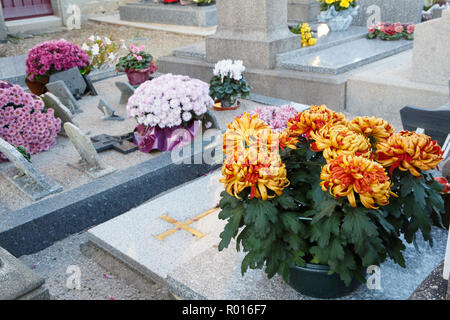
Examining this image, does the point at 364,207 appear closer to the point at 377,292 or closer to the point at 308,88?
the point at 377,292

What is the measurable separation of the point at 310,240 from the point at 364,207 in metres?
0.25

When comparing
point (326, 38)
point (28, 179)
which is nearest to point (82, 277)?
point (28, 179)

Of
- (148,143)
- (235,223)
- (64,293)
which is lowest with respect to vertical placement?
(64,293)

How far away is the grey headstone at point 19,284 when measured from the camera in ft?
6.97

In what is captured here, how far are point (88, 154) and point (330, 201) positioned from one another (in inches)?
104

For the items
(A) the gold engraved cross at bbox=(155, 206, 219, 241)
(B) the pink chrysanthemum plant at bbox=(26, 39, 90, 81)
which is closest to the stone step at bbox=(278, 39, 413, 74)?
(B) the pink chrysanthemum plant at bbox=(26, 39, 90, 81)

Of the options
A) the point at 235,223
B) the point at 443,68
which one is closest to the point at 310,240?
the point at 235,223

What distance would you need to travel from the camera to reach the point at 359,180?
1684 mm

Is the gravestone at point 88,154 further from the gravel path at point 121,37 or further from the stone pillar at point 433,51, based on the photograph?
the gravel path at point 121,37

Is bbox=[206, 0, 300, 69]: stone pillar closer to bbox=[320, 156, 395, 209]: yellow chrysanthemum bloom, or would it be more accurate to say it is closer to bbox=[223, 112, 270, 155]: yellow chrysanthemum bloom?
bbox=[223, 112, 270, 155]: yellow chrysanthemum bloom

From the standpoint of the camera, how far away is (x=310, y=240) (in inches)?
73.4

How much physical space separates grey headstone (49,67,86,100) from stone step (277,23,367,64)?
2567 mm

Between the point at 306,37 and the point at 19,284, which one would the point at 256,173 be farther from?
the point at 306,37

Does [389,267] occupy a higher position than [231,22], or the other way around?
[231,22]
